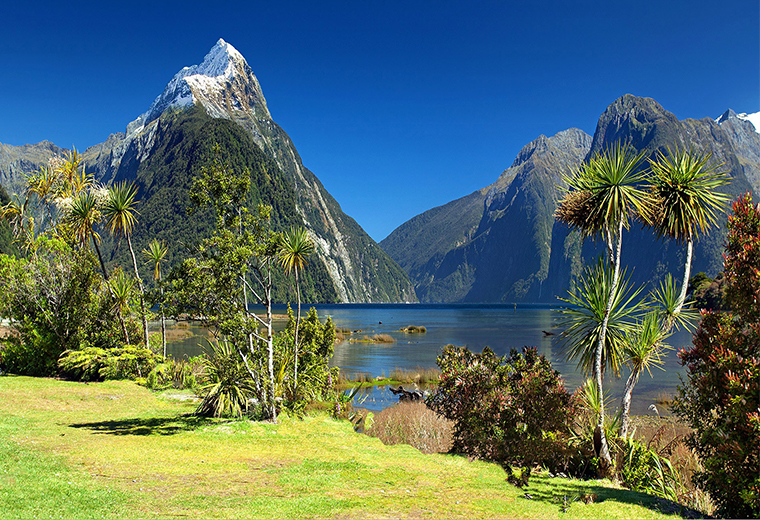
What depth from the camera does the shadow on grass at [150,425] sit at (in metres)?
11.1

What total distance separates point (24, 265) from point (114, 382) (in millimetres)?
6258

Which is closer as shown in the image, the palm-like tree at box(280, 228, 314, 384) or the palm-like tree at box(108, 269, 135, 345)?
the palm-like tree at box(280, 228, 314, 384)

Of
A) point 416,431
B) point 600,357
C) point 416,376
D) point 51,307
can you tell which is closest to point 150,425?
point 416,431

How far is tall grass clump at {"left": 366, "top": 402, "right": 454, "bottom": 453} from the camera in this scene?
1456 centimetres

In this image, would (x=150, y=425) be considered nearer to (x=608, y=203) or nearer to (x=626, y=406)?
(x=626, y=406)

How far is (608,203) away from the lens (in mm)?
10977

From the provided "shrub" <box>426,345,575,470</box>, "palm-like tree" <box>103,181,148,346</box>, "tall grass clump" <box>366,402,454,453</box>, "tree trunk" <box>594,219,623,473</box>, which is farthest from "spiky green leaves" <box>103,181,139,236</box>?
"tree trunk" <box>594,219,623,473</box>

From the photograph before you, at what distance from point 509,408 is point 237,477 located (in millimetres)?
6130

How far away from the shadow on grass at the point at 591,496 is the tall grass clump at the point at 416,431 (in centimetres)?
500

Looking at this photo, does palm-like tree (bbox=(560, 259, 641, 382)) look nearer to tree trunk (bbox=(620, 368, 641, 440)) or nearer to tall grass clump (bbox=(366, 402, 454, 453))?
tree trunk (bbox=(620, 368, 641, 440))

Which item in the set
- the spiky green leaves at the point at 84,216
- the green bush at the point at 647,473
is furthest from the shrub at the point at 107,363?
→ the green bush at the point at 647,473

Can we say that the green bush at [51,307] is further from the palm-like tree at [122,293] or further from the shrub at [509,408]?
the shrub at [509,408]

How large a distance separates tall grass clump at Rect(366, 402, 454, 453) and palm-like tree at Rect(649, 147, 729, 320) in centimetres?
764

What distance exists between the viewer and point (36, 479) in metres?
6.68
